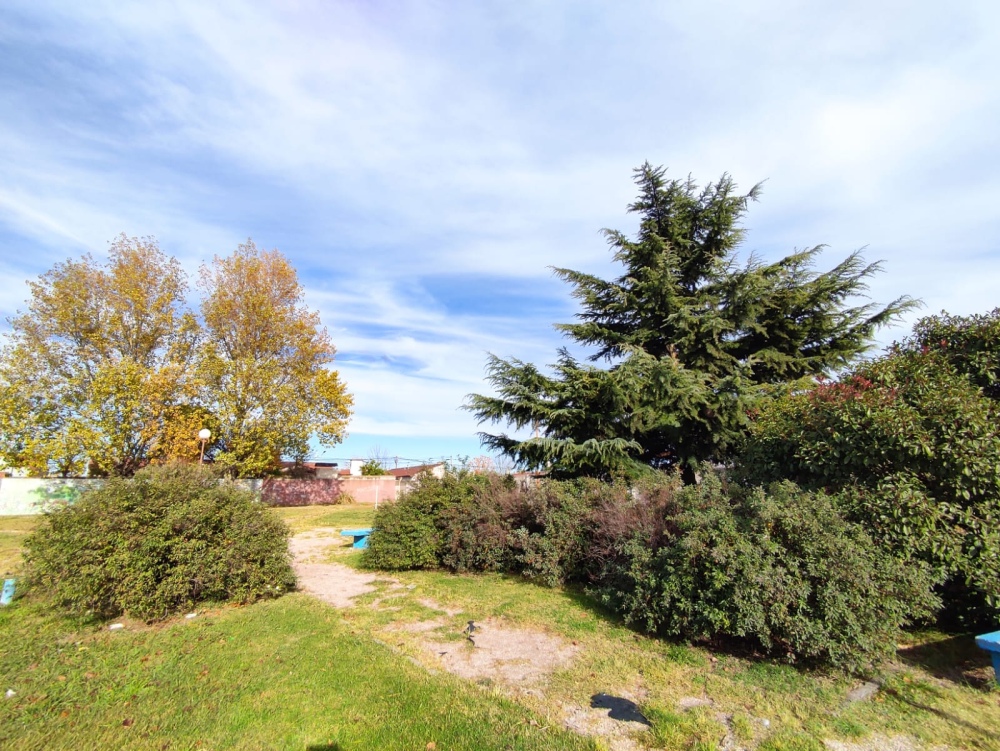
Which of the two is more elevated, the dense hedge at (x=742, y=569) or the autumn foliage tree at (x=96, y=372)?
the autumn foliage tree at (x=96, y=372)

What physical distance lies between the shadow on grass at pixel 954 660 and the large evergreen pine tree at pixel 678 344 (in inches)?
179

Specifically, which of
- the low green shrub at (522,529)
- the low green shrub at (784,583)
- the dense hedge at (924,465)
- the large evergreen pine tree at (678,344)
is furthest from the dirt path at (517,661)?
the large evergreen pine tree at (678,344)

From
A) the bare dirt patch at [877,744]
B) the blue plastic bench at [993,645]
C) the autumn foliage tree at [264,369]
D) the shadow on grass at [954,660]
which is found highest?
the autumn foliage tree at [264,369]

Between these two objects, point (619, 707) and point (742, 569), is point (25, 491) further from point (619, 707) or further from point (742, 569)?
point (742, 569)

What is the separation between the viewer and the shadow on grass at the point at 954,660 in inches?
157

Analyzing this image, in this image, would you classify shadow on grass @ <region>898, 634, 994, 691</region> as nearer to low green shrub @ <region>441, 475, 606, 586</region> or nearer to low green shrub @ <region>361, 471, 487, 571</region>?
low green shrub @ <region>441, 475, 606, 586</region>

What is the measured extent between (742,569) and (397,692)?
3105 millimetres

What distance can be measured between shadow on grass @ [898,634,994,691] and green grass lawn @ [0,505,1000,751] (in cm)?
2

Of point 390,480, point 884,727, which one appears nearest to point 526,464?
point 884,727

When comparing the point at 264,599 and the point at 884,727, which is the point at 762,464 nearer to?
the point at 884,727

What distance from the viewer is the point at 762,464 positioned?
256 inches

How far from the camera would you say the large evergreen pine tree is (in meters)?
9.27

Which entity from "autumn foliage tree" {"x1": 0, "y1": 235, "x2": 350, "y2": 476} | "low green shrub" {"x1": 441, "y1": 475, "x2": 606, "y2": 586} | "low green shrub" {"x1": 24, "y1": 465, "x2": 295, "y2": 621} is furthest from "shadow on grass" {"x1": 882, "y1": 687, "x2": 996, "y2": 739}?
"autumn foliage tree" {"x1": 0, "y1": 235, "x2": 350, "y2": 476}

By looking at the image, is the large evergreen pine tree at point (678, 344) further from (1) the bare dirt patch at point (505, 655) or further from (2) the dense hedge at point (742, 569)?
(1) the bare dirt patch at point (505, 655)
